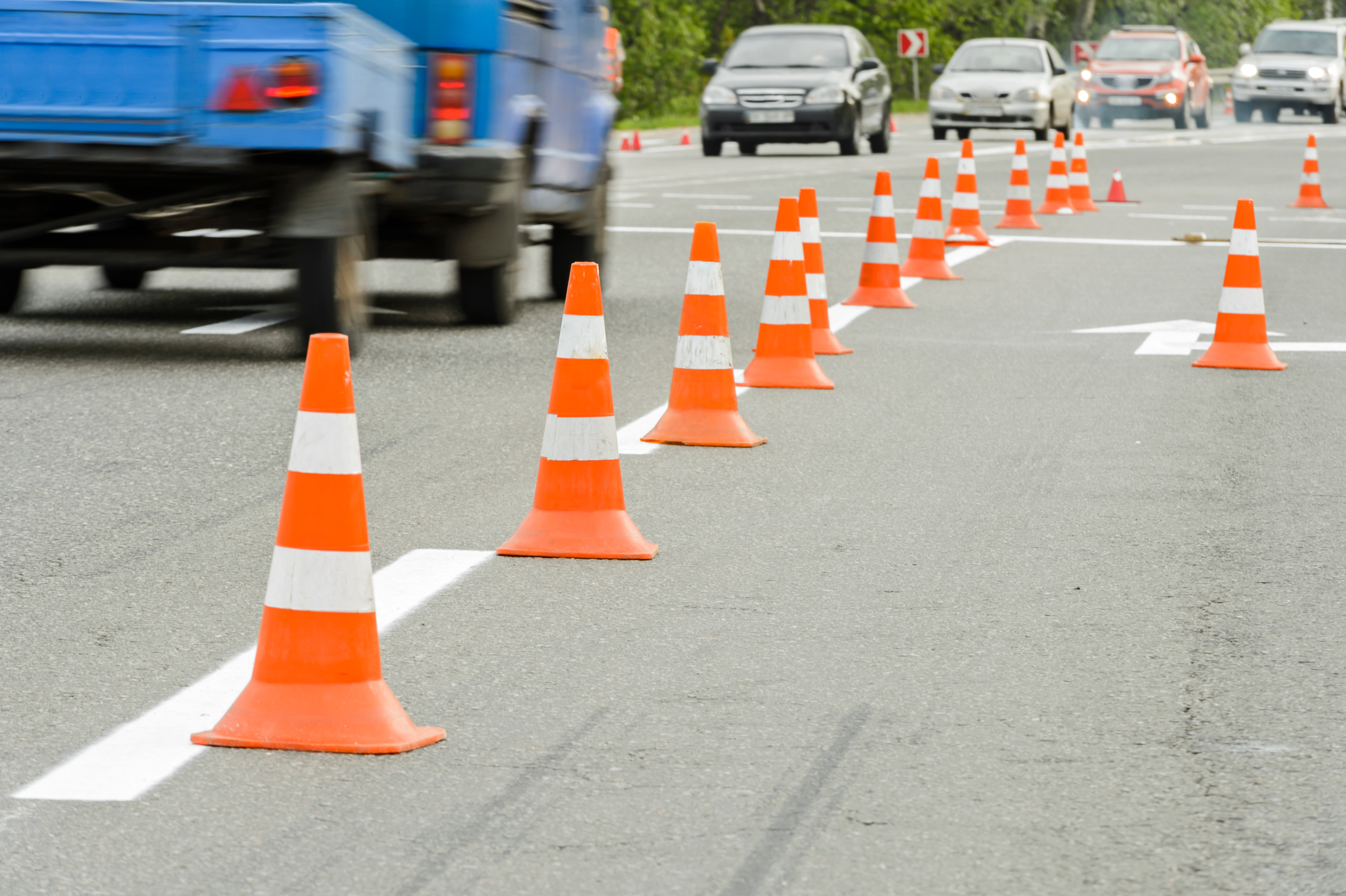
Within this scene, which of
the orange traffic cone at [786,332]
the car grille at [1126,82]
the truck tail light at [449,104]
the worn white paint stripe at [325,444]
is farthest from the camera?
the car grille at [1126,82]

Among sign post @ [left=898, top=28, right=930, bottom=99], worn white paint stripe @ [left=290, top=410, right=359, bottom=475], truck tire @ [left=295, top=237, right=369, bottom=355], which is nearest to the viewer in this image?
worn white paint stripe @ [left=290, top=410, right=359, bottom=475]

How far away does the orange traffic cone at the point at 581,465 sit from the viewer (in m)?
6.20

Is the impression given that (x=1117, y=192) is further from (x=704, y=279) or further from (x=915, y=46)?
(x=915, y=46)

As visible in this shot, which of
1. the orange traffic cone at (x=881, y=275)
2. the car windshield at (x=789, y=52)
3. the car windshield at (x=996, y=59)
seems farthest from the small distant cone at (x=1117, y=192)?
the car windshield at (x=996, y=59)

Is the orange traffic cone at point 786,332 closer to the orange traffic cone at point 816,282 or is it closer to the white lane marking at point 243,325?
the orange traffic cone at point 816,282

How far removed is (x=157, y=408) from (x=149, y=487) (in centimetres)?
165

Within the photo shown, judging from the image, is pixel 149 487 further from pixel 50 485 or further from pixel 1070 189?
pixel 1070 189

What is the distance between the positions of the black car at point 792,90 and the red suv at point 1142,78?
12.7 metres

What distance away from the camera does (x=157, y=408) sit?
8766 millimetres

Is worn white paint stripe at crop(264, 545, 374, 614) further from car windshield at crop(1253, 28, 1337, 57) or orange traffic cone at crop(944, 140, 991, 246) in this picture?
car windshield at crop(1253, 28, 1337, 57)

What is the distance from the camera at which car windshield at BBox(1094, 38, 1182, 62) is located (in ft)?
141

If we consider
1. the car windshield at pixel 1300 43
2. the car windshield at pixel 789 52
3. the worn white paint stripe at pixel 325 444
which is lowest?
the worn white paint stripe at pixel 325 444

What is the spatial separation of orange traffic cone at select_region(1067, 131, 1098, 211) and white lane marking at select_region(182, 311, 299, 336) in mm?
11413

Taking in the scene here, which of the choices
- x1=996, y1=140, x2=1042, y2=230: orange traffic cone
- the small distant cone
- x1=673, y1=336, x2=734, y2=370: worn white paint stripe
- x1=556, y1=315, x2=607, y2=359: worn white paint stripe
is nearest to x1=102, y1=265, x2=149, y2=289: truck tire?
x1=673, y1=336, x2=734, y2=370: worn white paint stripe
